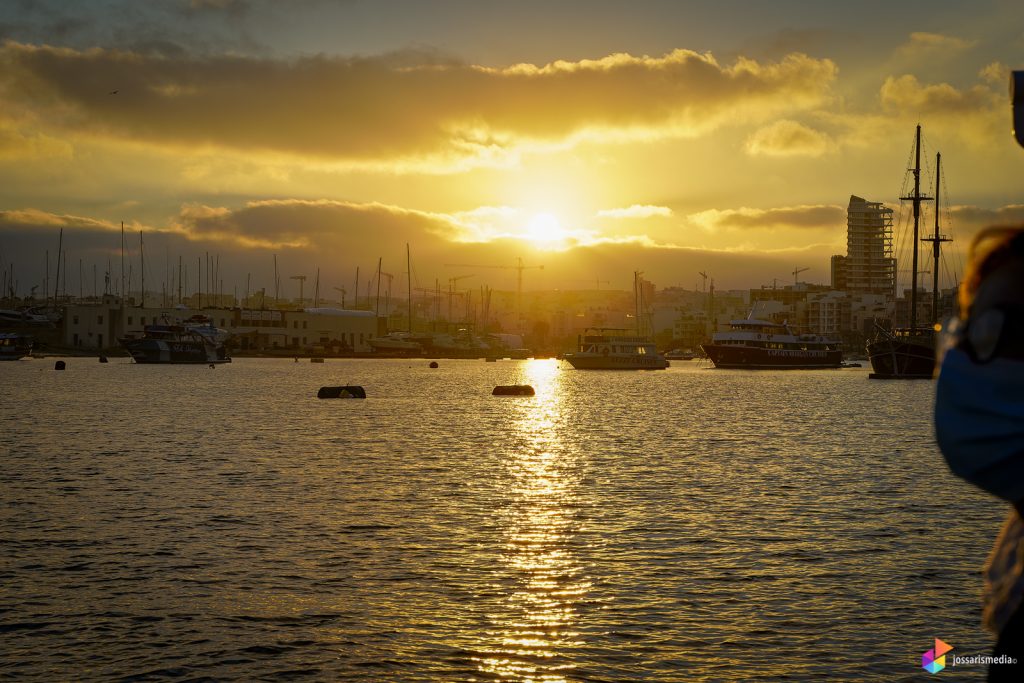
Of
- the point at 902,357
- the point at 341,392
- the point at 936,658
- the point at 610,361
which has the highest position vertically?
the point at 902,357

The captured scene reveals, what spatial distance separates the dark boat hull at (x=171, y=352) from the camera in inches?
7052

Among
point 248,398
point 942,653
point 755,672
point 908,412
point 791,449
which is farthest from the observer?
point 248,398

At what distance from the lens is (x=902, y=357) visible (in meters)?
143

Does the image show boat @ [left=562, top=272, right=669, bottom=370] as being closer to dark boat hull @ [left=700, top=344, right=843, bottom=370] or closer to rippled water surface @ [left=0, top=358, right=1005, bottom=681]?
dark boat hull @ [left=700, top=344, right=843, bottom=370]

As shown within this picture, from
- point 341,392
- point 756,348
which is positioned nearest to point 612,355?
point 756,348

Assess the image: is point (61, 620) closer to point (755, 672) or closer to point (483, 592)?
point (483, 592)

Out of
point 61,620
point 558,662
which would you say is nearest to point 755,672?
point 558,662

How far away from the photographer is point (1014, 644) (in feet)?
12.8

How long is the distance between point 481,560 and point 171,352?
171 m

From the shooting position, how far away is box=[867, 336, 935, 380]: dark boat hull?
140 m

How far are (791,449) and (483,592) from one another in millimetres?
35657

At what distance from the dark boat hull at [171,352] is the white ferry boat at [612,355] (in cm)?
6698

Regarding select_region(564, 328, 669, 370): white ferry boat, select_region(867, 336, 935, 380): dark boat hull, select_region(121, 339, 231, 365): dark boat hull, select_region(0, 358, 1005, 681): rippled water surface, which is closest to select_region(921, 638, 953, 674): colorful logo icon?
Result: select_region(0, 358, 1005, 681): rippled water surface

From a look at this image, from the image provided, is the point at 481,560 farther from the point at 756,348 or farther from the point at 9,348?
the point at 9,348
